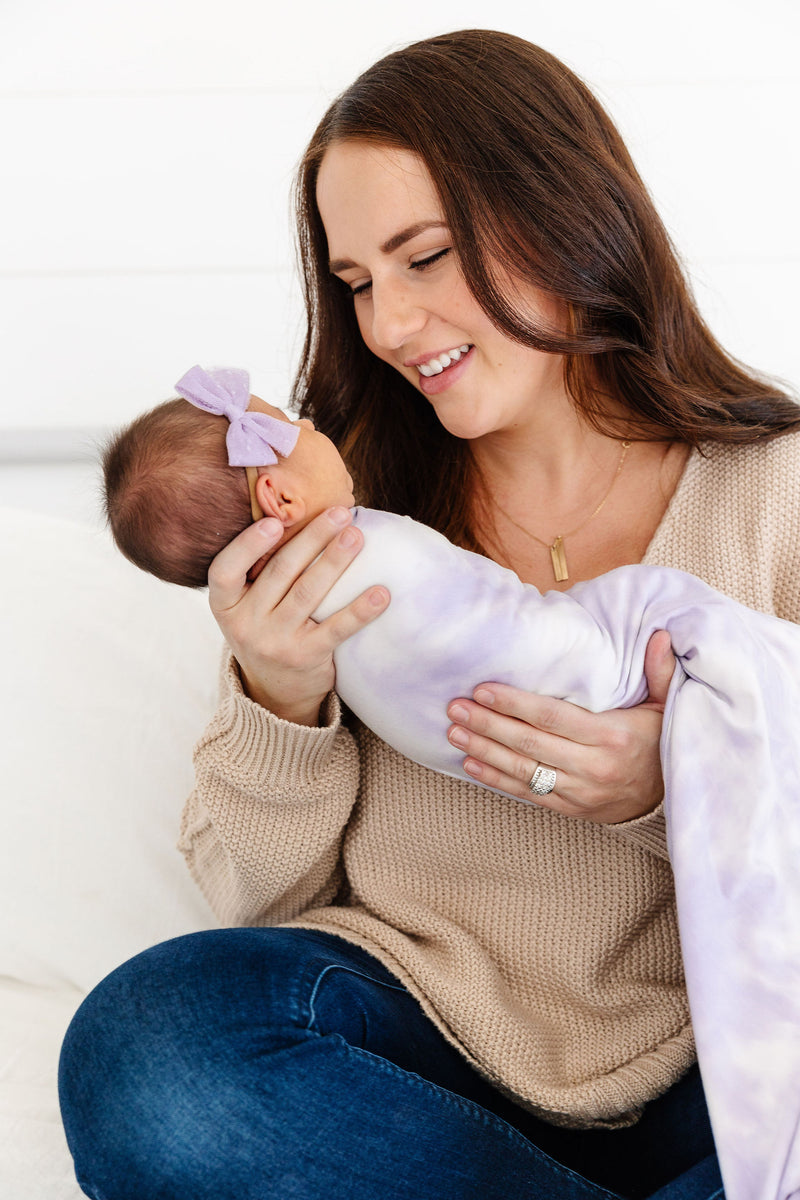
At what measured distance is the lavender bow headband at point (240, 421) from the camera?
994mm

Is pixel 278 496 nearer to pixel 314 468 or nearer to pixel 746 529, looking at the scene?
pixel 314 468

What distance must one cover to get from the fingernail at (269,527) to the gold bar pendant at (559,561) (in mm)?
427

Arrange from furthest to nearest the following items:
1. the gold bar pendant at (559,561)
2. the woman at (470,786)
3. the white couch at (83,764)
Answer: the white couch at (83,764), the gold bar pendant at (559,561), the woman at (470,786)

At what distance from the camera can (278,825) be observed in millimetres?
1214

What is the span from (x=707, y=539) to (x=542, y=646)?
0.32 m

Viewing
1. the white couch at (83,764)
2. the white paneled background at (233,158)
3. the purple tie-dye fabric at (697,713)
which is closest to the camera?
the purple tie-dye fabric at (697,713)

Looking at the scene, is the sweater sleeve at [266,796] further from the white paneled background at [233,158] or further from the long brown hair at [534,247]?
the white paneled background at [233,158]

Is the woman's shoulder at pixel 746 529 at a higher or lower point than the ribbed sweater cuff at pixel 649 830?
higher

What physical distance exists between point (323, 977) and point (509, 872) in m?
0.26

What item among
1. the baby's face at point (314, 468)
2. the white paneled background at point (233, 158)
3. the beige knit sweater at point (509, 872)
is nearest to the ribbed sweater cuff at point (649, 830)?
the beige knit sweater at point (509, 872)

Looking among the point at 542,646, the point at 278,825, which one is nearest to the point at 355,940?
the point at 278,825

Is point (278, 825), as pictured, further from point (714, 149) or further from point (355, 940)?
point (714, 149)

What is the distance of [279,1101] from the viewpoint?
0.95m

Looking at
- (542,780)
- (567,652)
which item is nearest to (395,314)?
(567,652)
